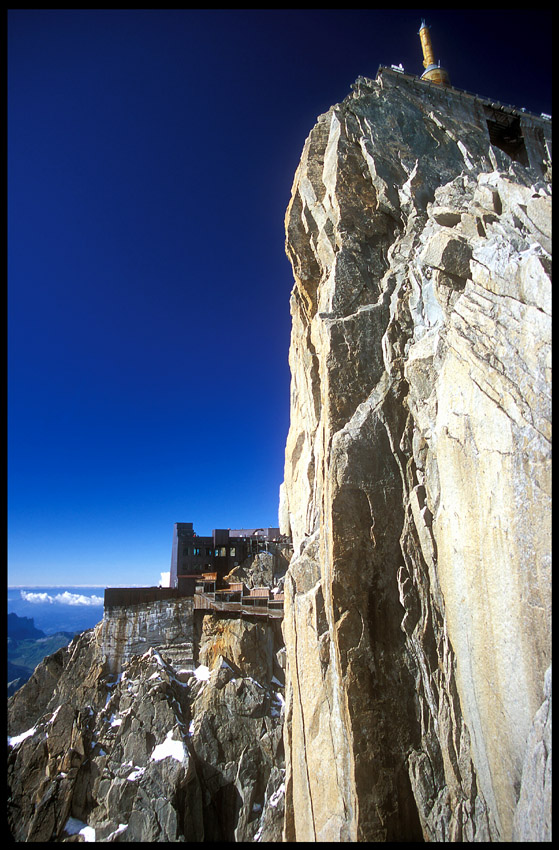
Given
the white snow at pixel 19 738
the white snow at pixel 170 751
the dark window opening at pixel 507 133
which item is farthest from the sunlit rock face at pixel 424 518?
the white snow at pixel 19 738

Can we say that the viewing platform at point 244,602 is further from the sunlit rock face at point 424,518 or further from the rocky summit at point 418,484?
the sunlit rock face at point 424,518

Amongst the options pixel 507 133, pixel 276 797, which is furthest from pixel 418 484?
pixel 507 133

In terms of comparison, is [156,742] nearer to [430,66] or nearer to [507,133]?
[507,133]

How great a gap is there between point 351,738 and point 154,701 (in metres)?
24.6

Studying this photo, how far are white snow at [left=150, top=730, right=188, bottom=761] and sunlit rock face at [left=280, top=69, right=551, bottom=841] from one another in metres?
16.7

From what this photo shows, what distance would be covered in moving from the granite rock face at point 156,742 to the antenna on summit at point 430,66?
3856 centimetres

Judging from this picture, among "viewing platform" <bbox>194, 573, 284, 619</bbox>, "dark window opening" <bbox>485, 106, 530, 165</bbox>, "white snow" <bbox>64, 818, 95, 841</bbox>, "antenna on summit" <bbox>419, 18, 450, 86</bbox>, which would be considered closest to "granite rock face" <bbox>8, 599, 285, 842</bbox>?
"white snow" <bbox>64, 818, 95, 841</bbox>

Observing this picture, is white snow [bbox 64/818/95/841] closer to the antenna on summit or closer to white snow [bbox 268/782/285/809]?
white snow [bbox 268/782/285/809]

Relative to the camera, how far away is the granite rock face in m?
26.4

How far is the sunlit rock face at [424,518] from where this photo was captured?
345 inches

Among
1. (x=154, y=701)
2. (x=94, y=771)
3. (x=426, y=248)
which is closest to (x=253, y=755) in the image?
(x=154, y=701)

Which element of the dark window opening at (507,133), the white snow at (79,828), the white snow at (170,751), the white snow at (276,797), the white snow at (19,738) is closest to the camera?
the dark window opening at (507,133)

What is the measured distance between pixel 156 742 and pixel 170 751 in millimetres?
1316

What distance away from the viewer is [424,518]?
11.7 metres
